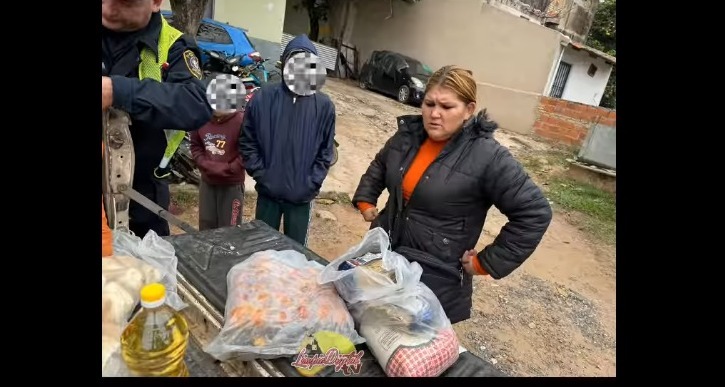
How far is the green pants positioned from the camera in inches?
106

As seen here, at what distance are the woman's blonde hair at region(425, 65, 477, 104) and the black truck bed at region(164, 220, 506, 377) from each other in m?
0.86

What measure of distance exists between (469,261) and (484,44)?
1265 centimetres

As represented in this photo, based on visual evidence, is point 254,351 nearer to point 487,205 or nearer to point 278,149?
point 487,205

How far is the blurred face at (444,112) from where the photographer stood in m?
1.69

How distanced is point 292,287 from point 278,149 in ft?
4.76

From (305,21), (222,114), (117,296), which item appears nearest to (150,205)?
(117,296)

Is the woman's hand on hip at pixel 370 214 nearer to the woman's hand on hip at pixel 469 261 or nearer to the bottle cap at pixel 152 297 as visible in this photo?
the woman's hand on hip at pixel 469 261

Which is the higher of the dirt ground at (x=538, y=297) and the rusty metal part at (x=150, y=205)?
the rusty metal part at (x=150, y=205)

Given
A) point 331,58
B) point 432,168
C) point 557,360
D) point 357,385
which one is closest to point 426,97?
point 432,168

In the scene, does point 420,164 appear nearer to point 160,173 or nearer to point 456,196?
point 456,196

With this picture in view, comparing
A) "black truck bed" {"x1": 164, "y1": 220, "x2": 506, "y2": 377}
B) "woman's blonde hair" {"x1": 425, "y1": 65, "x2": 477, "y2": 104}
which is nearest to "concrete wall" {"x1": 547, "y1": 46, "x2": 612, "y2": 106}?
"woman's blonde hair" {"x1": 425, "y1": 65, "x2": 477, "y2": 104}

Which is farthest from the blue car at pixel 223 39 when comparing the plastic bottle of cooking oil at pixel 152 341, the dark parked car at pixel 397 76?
the plastic bottle of cooking oil at pixel 152 341

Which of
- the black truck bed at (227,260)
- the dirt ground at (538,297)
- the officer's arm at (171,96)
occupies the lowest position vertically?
the dirt ground at (538,297)

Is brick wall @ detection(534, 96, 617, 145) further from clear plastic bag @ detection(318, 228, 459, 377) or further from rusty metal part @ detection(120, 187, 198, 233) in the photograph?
rusty metal part @ detection(120, 187, 198, 233)
